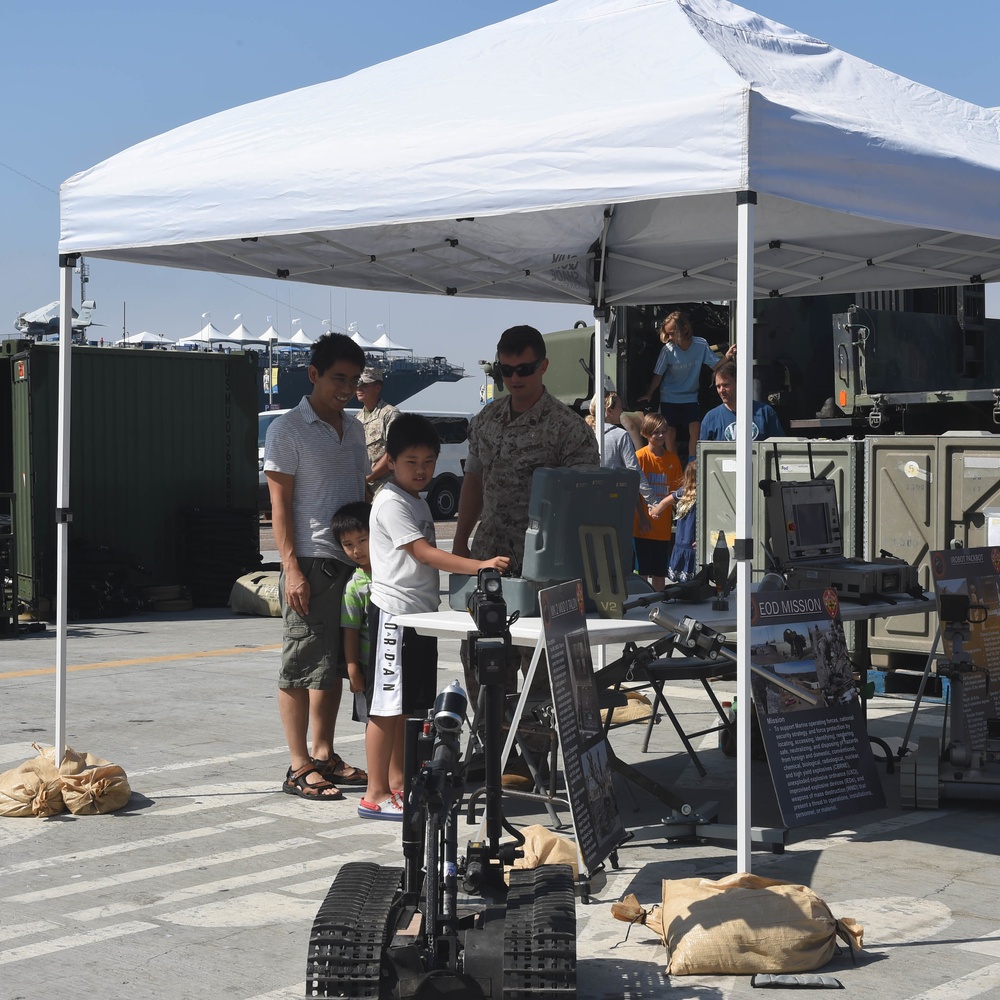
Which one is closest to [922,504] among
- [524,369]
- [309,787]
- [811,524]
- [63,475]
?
[811,524]

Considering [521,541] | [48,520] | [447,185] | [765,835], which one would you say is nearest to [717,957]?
[765,835]

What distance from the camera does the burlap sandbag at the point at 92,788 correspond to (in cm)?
628

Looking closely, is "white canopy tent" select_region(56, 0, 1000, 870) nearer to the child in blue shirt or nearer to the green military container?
the child in blue shirt

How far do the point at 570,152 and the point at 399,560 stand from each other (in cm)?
190

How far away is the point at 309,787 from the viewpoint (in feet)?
21.6

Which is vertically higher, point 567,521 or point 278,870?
point 567,521

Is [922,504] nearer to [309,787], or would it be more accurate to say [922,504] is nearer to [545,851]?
[309,787]

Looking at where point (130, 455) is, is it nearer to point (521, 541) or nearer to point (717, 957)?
point (521, 541)

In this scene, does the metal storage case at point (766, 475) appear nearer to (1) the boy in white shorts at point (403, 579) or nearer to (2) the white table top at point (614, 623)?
(2) the white table top at point (614, 623)

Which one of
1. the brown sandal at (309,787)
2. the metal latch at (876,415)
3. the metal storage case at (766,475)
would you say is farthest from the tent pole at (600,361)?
the brown sandal at (309,787)

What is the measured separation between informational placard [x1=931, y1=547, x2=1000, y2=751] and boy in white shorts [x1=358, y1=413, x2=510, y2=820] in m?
2.23

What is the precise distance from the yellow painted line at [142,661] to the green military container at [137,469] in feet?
8.78

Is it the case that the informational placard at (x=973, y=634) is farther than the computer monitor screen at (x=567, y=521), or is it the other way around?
the informational placard at (x=973, y=634)

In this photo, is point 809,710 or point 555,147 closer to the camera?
point 555,147
